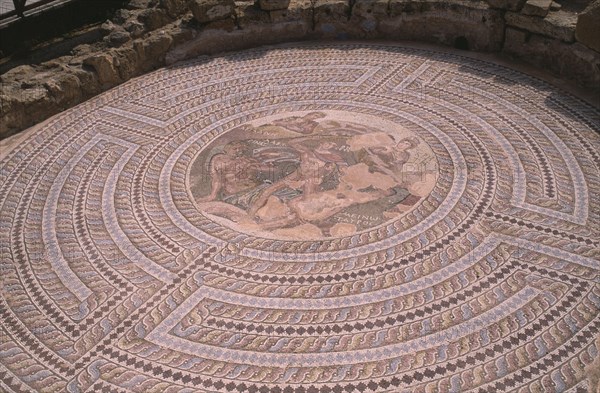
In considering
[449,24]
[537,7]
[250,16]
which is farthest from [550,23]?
[250,16]

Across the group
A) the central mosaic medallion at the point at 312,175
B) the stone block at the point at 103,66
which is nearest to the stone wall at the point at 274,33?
the stone block at the point at 103,66

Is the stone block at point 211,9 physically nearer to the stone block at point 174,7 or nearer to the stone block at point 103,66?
the stone block at point 174,7

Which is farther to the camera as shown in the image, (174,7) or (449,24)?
(174,7)

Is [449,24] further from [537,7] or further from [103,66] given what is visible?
[103,66]

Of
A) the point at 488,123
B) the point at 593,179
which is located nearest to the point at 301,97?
the point at 488,123

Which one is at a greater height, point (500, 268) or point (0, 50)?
point (0, 50)

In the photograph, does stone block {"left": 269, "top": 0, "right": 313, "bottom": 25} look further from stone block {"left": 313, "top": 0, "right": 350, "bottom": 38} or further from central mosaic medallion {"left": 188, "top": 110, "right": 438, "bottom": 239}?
central mosaic medallion {"left": 188, "top": 110, "right": 438, "bottom": 239}

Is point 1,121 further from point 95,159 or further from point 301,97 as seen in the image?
point 301,97
